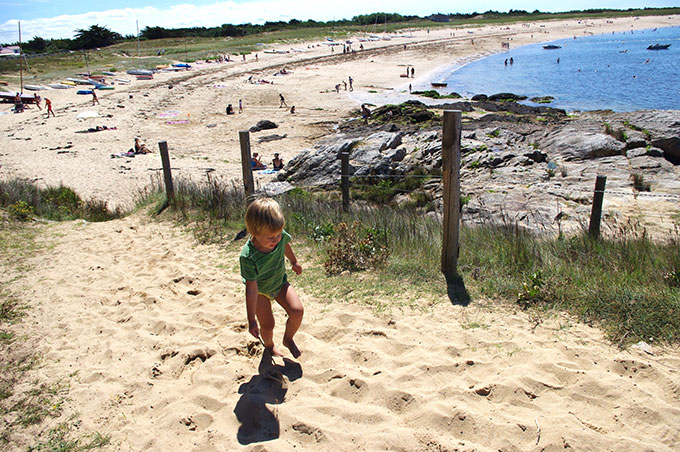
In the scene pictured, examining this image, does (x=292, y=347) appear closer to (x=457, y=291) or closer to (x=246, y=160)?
(x=457, y=291)

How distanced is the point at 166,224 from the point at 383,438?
20.6 feet

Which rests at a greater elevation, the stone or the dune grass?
the stone

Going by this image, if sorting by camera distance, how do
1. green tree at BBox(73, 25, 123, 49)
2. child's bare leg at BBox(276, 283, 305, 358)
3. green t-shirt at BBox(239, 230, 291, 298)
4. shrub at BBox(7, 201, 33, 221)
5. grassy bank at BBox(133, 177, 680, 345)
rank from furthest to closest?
1. green tree at BBox(73, 25, 123, 49)
2. shrub at BBox(7, 201, 33, 221)
3. grassy bank at BBox(133, 177, 680, 345)
4. child's bare leg at BBox(276, 283, 305, 358)
5. green t-shirt at BBox(239, 230, 291, 298)

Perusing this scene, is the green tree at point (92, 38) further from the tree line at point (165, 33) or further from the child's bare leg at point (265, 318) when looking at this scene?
the child's bare leg at point (265, 318)

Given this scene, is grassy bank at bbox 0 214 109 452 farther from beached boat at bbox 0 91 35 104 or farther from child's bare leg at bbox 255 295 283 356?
beached boat at bbox 0 91 35 104

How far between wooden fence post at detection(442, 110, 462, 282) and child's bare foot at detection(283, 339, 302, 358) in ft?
6.66

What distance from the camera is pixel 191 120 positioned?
82.7 feet

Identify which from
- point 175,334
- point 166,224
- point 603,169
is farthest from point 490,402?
point 603,169

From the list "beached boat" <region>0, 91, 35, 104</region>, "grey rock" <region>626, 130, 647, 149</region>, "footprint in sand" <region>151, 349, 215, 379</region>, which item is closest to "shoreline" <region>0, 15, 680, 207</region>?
"beached boat" <region>0, 91, 35, 104</region>

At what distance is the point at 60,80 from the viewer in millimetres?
39375

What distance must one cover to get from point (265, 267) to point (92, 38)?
302 ft

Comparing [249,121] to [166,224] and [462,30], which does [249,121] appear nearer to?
[166,224]

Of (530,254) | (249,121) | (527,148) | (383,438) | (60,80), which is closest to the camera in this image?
(383,438)

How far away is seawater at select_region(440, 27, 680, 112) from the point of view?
1181 inches
